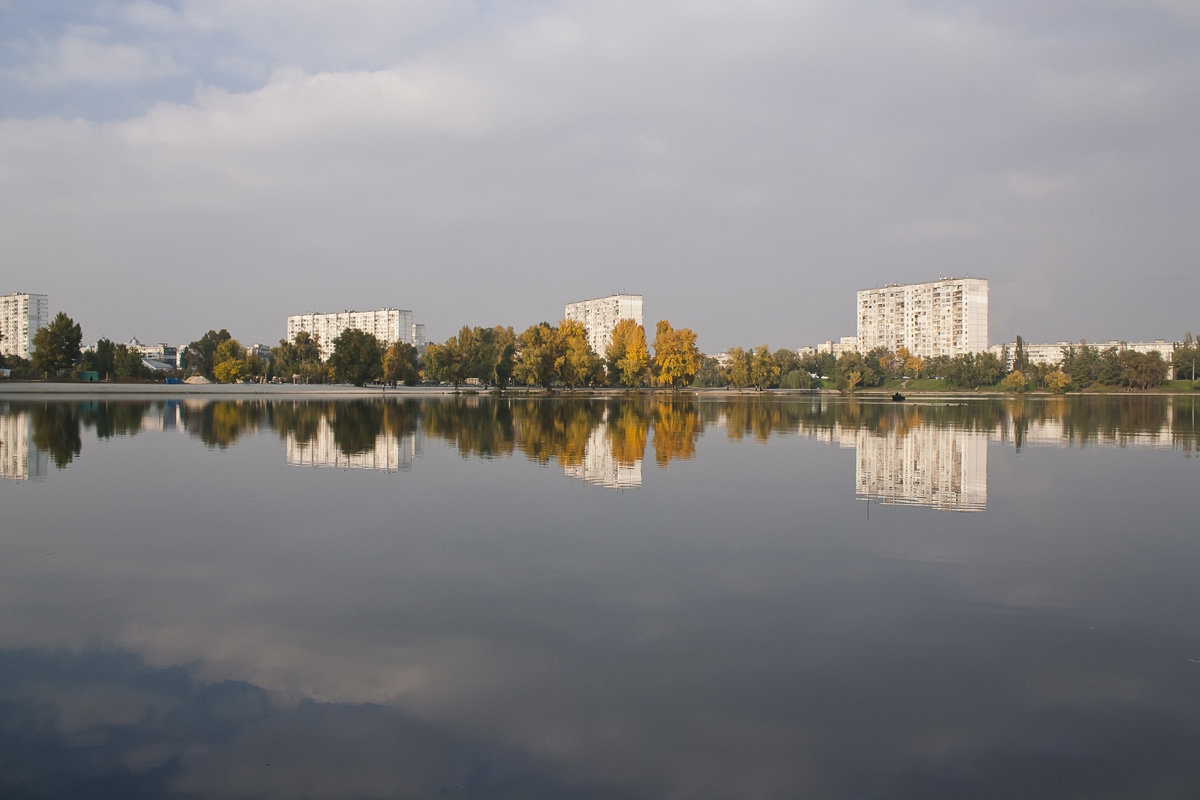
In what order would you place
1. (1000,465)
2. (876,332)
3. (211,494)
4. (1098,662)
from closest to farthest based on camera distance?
1. (1098,662)
2. (211,494)
3. (1000,465)
4. (876,332)

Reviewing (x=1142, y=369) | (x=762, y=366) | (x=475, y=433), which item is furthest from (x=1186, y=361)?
(x=475, y=433)

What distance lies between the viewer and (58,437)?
2242cm

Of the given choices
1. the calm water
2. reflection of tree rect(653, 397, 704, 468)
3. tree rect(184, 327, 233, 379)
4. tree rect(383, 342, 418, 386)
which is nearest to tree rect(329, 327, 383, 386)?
tree rect(383, 342, 418, 386)

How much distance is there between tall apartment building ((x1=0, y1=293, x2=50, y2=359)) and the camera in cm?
13125

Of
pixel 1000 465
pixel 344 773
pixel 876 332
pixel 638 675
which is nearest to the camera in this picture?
pixel 344 773

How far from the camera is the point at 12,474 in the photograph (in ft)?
47.0

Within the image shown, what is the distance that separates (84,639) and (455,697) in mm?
3218

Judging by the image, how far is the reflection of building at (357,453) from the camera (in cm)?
1630

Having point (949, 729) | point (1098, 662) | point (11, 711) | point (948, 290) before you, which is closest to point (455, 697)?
point (11, 711)

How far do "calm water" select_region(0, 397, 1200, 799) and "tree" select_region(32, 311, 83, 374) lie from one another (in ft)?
258

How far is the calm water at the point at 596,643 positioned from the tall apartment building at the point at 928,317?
121247mm

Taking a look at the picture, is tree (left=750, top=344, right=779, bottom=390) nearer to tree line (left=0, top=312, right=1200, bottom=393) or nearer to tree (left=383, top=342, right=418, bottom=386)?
tree line (left=0, top=312, right=1200, bottom=393)

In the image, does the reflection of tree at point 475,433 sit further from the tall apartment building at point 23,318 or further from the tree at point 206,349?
the tall apartment building at point 23,318

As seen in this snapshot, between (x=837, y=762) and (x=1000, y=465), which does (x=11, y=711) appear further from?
(x=1000, y=465)
